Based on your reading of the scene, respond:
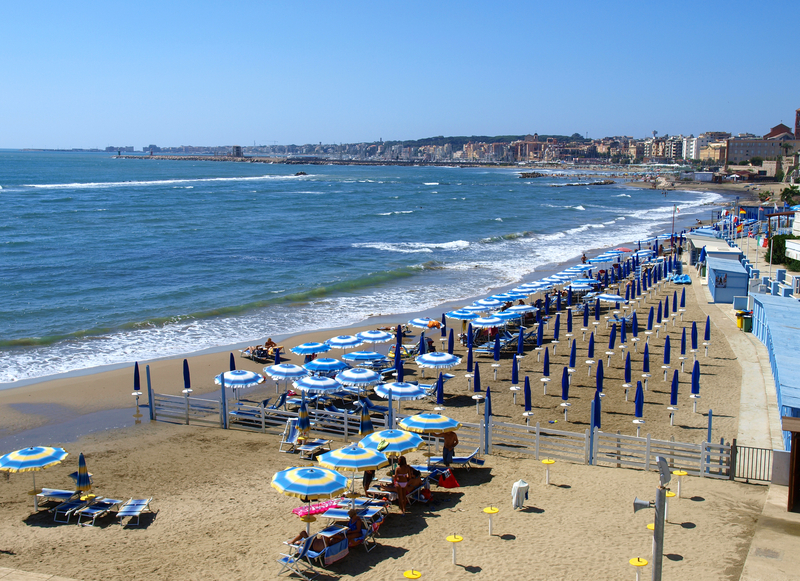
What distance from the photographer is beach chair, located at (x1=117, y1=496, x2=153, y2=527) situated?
10570 millimetres

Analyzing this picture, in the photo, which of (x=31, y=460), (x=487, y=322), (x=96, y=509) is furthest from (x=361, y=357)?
(x=31, y=460)

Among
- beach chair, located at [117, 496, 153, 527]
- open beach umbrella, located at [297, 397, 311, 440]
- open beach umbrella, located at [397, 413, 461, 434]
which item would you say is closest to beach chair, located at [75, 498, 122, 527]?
beach chair, located at [117, 496, 153, 527]

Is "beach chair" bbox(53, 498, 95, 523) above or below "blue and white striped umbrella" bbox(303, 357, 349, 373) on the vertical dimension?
below

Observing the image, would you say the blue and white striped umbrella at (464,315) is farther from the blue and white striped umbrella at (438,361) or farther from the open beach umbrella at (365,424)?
the open beach umbrella at (365,424)

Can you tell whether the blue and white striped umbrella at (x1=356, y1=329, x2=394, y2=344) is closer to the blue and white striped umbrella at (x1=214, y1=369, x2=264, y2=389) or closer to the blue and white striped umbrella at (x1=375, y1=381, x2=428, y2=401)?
the blue and white striped umbrella at (x1=214, y1=369, x2=264, y2=389)

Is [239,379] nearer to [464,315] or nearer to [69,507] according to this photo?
[69,507]

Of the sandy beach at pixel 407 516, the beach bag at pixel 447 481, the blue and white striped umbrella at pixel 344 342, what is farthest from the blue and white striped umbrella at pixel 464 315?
the beach bag at pixel 447 481

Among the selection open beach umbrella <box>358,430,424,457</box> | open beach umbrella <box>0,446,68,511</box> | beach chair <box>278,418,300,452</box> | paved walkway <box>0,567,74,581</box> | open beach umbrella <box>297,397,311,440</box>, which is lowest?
beach chair <box>278,418,300,452</box>

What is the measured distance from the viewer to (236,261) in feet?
135

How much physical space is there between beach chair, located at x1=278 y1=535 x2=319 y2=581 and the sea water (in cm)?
1376

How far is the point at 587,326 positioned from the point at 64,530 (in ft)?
61.2

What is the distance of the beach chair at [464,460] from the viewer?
1233cm

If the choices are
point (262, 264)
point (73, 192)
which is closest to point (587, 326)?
point (262, 264)

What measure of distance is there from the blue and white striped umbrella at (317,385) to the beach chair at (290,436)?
911 millimetres
